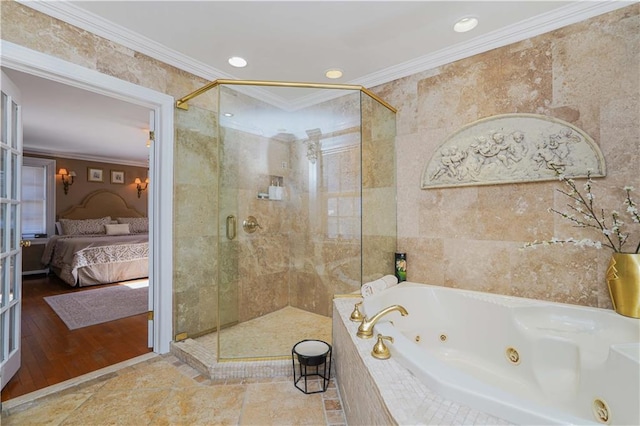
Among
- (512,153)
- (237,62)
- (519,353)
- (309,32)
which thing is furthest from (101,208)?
(519,353)

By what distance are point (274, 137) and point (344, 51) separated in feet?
3.30

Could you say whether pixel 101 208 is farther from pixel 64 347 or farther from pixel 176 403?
pixel 176 403

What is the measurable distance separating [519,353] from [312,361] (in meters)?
1.19

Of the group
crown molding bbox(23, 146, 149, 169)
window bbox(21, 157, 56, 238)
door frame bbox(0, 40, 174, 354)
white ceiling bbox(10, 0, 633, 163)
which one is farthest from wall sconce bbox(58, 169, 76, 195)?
door frame bbox(0, 40, 174, 354)

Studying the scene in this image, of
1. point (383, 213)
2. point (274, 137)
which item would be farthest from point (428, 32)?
point (274, 137)

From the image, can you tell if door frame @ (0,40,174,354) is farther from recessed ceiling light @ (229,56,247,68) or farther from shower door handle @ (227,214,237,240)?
recessed ceiling light @ (229,56,247,68)

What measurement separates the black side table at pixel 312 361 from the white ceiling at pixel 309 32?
214 centimetres

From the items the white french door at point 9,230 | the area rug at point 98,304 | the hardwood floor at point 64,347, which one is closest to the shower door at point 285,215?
the hardwood floor at point 64,347

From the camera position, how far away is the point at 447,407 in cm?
89

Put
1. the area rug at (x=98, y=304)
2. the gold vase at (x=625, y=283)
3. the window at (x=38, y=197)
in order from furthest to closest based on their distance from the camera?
the window at (x=38, y=197), the area rug at (x=98, y=304), the gold vase at (x=625, y=283)

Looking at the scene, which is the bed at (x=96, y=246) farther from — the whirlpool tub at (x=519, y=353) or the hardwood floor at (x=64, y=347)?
the whirlpool tub at (x=519, y=353)

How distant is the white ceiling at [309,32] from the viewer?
5.79ft

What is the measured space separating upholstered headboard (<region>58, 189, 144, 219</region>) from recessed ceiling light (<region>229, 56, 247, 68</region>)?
18.5 ft

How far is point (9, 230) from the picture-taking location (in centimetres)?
190
